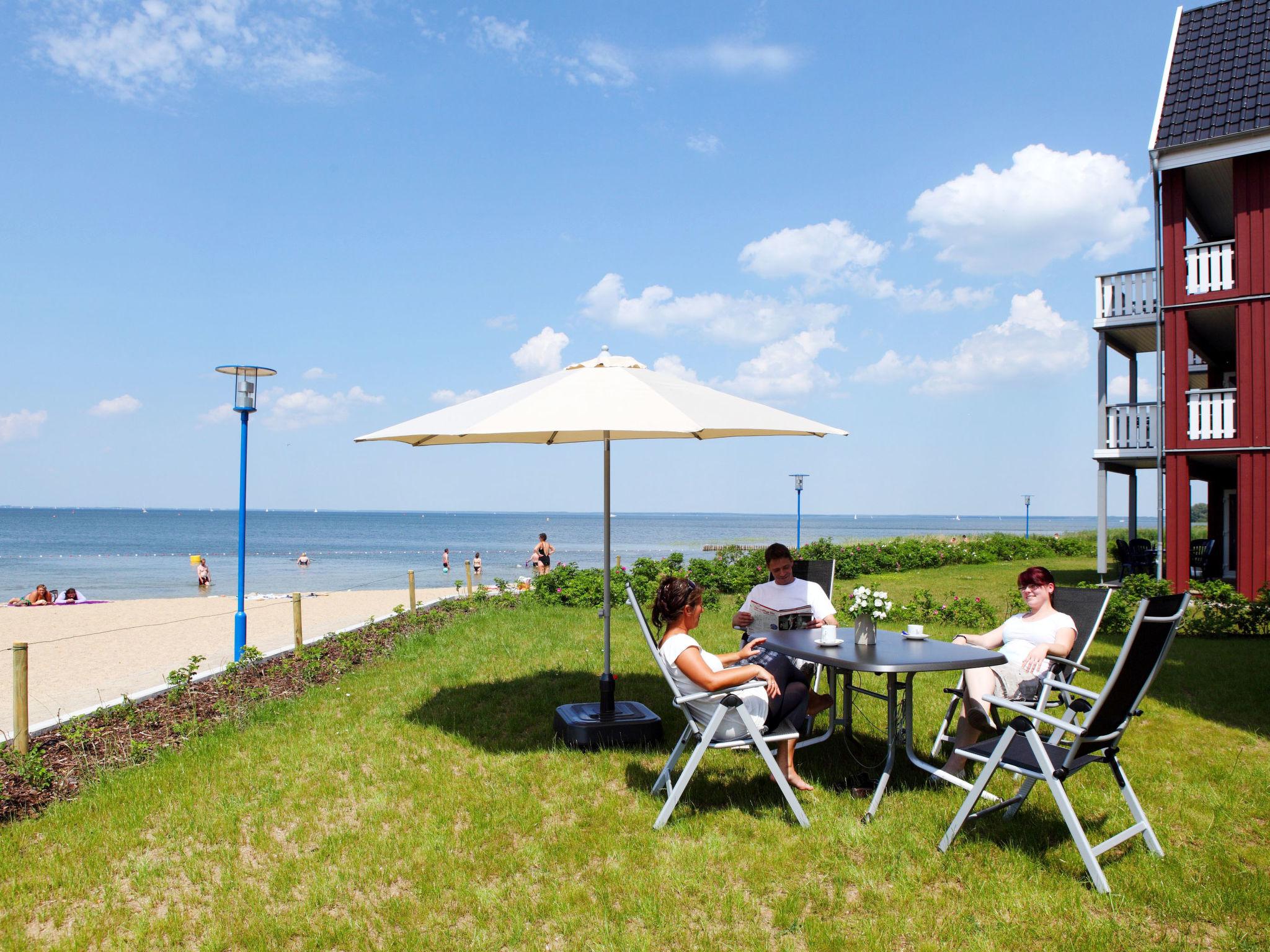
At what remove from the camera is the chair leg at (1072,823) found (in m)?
3.30

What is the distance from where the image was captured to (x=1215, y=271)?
12703 millimetres

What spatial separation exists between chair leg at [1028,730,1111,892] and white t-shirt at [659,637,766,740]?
1244 mm

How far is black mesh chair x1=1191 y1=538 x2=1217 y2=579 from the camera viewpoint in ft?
50.2

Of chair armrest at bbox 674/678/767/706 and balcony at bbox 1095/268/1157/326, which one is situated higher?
balcony at bbox 1095/268/1157/326

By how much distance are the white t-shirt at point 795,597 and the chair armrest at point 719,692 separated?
1.52 metres

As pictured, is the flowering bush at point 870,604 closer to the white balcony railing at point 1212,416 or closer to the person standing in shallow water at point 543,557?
the white balcony railing at point 1212,416

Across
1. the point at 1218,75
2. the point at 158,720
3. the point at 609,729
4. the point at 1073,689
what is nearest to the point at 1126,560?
the point at 1218,75

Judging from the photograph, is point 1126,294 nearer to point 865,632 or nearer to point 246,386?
point 865,632

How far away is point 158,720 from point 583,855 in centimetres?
409

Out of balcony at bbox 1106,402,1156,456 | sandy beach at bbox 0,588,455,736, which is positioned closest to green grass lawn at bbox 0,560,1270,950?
sandy beach at bbox 0,588,455,736

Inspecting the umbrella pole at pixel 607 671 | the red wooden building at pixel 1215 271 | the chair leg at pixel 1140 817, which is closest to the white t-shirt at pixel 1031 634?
the chair leg at pixel 1140 817

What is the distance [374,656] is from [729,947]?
6673mm

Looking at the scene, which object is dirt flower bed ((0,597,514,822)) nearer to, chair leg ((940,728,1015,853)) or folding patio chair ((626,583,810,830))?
folding patio chair ((626,583,810,830))

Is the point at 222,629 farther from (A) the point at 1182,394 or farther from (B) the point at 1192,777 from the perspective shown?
(A) the point at 1182,394
